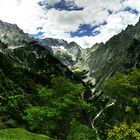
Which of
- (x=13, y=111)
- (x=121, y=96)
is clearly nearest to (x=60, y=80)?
(x=121, y=96)

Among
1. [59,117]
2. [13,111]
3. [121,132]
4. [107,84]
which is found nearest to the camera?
[121,132]

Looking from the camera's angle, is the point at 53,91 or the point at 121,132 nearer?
the point at 121,132

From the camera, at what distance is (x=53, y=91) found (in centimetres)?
6019

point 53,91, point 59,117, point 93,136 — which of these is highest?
point 53,91

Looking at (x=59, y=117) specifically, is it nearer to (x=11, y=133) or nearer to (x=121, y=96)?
(x=11, y=133)

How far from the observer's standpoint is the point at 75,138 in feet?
187

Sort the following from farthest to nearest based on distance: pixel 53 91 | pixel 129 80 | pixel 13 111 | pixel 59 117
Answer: pixel 13 111 < pixel 129 80 < pixel 53 91 < pixel 59 117

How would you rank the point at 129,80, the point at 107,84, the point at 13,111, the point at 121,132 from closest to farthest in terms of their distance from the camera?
1. the point at 121,132
2. the point at 129,80
3. the point at 107,84
4. the point at 13,111

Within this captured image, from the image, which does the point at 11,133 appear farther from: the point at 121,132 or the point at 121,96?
the point at 121,96

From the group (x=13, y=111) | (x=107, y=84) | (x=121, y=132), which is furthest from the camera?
(x=13, y=111)

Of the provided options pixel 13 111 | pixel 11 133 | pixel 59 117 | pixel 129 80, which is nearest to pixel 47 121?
pixel 59 117

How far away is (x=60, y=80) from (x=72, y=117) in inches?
249

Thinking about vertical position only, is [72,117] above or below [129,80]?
below

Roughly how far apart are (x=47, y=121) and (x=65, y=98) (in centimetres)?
463
